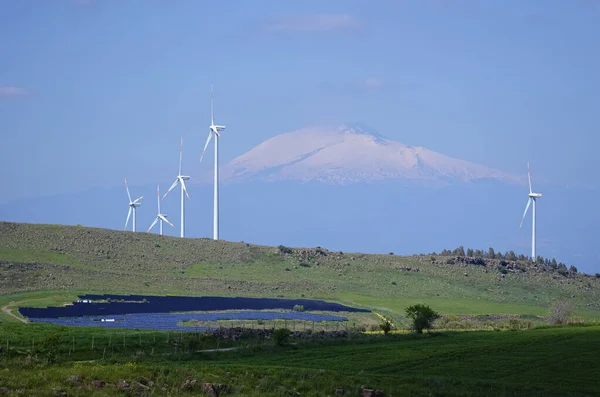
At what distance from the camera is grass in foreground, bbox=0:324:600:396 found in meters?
47.0

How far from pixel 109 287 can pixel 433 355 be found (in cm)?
6606

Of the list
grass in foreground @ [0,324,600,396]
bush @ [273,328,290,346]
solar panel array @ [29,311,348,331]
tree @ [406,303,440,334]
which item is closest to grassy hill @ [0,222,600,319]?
solar panel array @ [29,311,348,331]

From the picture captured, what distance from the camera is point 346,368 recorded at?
186ft

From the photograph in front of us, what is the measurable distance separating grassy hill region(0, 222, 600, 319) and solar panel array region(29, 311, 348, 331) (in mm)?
16537

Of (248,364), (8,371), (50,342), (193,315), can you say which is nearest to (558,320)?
(193,315)

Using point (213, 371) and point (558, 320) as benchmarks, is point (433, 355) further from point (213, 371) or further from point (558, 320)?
point (558, 320)

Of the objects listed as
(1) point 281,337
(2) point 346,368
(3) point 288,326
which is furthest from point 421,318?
(2) point 346,368

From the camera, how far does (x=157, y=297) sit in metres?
116

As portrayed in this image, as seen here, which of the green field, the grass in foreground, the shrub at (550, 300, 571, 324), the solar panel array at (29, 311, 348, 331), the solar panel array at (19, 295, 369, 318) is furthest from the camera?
the shrub at (550, 300, 571, 324)

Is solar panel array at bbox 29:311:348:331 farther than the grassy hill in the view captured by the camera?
No

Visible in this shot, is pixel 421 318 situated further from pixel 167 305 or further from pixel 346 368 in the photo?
pixel 167 305

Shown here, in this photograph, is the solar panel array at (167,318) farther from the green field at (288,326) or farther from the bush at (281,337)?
the bush at (281,337)

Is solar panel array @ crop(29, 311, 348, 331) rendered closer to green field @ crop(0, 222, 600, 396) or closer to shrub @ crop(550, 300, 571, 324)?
green field @ crop(0, 222, 600, 396)

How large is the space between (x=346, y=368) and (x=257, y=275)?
88.1m
